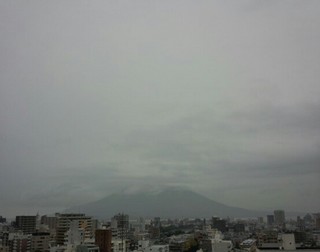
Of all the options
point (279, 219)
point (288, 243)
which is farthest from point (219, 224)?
point (288, 243)

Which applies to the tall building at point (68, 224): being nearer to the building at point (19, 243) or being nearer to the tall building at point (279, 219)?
the building at point (19, 243)

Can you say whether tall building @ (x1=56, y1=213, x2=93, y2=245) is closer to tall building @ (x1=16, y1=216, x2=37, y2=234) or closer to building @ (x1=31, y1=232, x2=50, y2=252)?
building @ (x1=31, y1=232, x2=50, y2=252)

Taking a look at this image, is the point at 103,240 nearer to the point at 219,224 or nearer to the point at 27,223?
the point at 27,223

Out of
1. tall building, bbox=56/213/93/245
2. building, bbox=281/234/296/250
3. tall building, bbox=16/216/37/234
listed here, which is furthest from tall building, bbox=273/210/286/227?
tall building, bbox=16/216/37/234

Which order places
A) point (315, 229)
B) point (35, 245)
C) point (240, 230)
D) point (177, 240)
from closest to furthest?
1. point (315, 229)
2. point (35, 245)
3. point (177, 240)
4. point (240, 230)

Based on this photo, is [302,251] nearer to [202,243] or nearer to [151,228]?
[202,243]

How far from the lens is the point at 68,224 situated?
1592 centimetres

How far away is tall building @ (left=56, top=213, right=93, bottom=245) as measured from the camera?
50.4 ft

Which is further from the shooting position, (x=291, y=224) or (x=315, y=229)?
(x=291, y=224)

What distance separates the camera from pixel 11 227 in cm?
1683

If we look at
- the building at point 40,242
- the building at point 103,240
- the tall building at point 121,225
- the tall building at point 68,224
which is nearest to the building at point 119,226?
the tall building at point 121,225

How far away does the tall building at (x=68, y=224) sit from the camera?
50.4ft

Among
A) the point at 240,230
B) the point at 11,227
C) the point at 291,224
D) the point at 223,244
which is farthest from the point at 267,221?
the point at 11,227

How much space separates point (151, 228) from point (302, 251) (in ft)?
50.5
